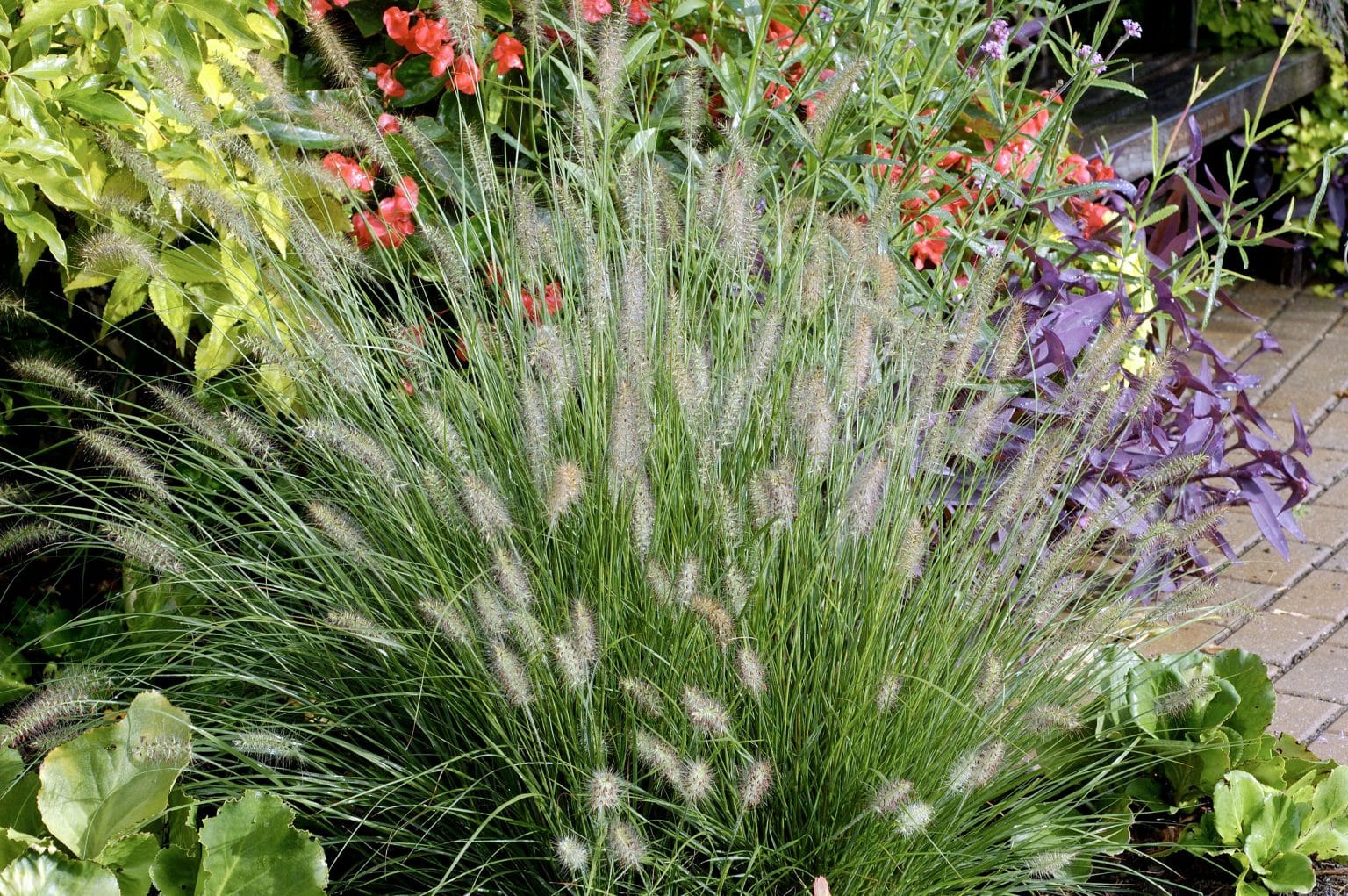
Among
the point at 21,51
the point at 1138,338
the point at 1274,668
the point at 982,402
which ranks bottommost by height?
the point at 1274,668

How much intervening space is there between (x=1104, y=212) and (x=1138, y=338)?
617 millimetres

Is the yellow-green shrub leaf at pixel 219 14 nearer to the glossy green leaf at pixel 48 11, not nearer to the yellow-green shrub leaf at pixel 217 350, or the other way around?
the glossy green leaf at pixel 48 11

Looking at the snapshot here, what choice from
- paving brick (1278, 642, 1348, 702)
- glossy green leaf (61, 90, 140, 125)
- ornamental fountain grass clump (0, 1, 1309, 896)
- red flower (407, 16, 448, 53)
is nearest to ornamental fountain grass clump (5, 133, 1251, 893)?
ornamental fountain grass clump (0, 1, 1309, 896)

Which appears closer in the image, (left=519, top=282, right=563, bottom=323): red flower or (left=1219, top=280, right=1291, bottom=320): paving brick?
(left=519, top=282, right=563, bottom=323): red flower

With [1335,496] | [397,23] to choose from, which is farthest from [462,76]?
[1335,496]

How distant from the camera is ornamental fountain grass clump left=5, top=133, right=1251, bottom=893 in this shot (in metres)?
1.92

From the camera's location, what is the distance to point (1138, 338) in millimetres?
3494

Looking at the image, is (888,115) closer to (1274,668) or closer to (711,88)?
(711,88)

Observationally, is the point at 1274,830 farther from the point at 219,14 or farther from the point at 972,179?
the point at 219,14

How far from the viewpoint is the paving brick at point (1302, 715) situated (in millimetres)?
2906

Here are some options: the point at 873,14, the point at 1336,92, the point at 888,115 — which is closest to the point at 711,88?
the point at 888,115

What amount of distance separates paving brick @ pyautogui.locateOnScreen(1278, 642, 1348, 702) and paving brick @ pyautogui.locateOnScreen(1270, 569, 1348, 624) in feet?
0.56

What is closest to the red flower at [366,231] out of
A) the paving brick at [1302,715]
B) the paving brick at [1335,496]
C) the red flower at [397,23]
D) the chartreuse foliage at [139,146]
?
the chartreuse foliage at [139,146]

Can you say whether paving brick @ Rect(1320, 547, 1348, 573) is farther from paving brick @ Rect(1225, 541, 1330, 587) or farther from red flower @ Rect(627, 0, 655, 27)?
red flower @ Rect(627, 0, 655, 27)
